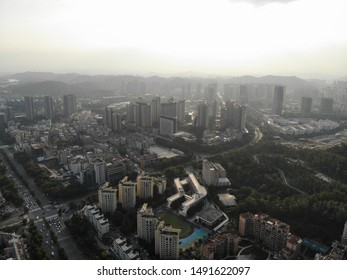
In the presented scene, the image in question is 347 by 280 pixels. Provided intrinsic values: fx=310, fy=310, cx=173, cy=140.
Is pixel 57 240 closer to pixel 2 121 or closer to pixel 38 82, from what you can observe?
pixel 2 121

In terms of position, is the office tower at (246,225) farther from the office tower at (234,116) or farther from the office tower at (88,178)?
the office tower at (234,116)

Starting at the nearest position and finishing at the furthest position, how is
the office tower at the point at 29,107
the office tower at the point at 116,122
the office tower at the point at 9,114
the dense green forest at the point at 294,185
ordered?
the dense green forest at the point at 294,185 → the office tower at the point at 116,122 → the office tower at the point at 9,114 → the office tower at the point at 29,107

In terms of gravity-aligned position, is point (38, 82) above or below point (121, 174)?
above

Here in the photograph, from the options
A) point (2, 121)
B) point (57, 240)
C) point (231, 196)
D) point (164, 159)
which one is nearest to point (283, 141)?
point (164, 159)

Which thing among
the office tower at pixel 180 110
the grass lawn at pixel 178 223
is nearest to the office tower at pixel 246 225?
the grass lawn at pixel 178 223

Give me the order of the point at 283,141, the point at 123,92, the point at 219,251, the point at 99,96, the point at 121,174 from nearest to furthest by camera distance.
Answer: the point at 219,251, the point at 121,174, the point at 283,141, the point at 99,96, the point at 123,92

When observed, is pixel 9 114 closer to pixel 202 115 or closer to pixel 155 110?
pixel 155 110

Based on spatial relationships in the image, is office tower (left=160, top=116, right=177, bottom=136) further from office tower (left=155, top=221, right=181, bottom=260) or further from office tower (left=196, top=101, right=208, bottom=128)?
office tower (left=155, top=221, right=181, bottom=260)
